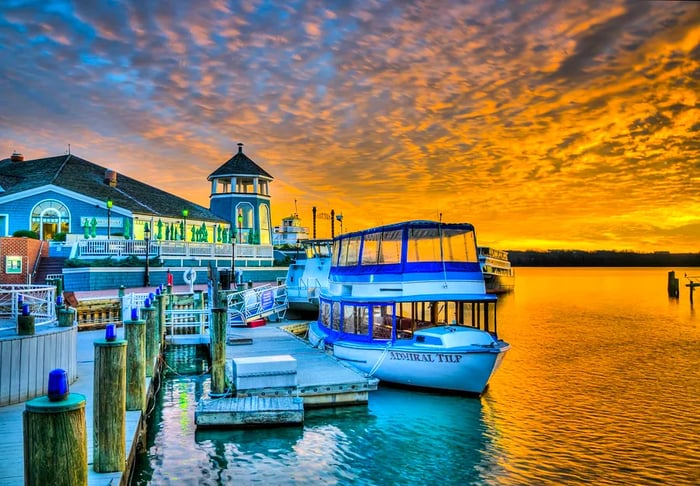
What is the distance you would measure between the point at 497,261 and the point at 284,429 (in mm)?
89620

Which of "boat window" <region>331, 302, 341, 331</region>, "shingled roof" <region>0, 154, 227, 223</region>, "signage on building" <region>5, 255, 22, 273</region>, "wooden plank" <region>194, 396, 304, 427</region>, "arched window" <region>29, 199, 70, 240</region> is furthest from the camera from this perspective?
"shingled roof" <region>0, 154, 227, 223</region>

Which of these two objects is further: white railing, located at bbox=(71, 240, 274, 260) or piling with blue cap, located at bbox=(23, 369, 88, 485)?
white railing, located at bbox=(71, 240, 274, 260)

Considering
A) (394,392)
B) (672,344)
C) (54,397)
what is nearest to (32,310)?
(394,392)

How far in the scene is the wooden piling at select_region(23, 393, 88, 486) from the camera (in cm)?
507

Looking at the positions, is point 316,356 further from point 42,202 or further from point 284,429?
point 42,202

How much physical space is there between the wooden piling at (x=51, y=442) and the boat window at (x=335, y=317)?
704 inches

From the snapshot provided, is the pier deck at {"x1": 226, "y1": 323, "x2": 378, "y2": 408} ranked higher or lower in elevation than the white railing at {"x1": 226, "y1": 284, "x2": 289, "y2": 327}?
lower

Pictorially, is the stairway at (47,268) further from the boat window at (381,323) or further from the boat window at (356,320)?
the boat window at (381,323)

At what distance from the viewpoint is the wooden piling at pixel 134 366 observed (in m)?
11.7

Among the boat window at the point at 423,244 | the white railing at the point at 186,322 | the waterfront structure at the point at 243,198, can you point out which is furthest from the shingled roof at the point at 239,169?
the boat window at the point at 423,244

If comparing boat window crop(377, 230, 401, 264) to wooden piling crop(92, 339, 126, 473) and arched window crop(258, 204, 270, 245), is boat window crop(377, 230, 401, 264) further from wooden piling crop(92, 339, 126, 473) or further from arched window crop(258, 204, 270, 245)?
arched window crop(258, 204, 270, 245)

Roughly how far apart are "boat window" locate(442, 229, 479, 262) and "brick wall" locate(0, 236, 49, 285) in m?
25.4

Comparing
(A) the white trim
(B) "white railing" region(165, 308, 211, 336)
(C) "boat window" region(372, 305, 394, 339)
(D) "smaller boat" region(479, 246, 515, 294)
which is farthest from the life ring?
(D) "smaller boat" region(479, 246, 515, 294)

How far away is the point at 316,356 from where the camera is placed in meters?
21.3
